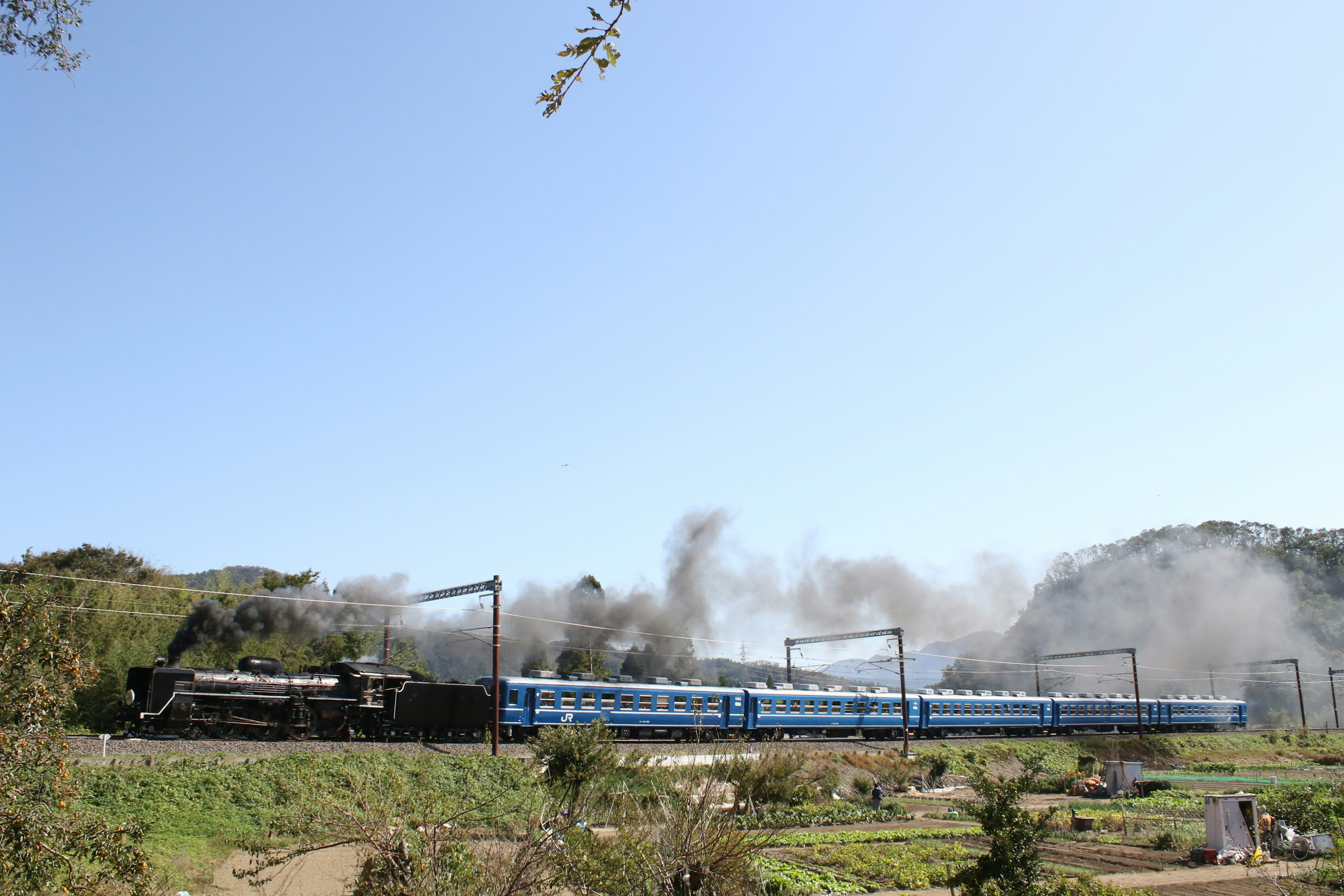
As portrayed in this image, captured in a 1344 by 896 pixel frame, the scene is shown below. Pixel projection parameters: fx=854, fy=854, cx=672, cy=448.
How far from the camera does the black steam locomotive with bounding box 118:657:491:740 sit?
84.0ft

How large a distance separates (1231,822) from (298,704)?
2625cm

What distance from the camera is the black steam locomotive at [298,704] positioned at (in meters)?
25.6

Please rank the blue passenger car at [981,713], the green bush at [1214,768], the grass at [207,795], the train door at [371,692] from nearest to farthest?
the grass at [207,795] < the train door at [371,692] < the green bush at [1214,768] < the blue passenger car at [981,713]

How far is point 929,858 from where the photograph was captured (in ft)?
61.0

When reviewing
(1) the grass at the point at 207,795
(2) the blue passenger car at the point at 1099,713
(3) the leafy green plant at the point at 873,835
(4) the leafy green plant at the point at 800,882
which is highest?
(1) the grass at the point at 207,795

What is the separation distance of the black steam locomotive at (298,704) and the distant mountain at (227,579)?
1986cm

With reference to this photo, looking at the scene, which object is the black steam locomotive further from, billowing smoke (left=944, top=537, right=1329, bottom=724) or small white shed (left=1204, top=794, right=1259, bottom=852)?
billowing smoke (left=944, top=537, right=1329, bottom=724)

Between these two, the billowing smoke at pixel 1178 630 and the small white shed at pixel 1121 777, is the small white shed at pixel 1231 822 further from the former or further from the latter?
the billowing smoke at pixel 1178 630

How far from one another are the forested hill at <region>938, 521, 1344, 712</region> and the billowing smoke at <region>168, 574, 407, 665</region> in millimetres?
66881

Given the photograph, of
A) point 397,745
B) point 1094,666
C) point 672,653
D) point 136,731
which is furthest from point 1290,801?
point 1094,666

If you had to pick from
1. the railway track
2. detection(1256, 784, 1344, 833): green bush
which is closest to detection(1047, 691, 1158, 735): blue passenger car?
the railway track

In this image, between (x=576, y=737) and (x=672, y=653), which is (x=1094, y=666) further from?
(x=576, y=737)

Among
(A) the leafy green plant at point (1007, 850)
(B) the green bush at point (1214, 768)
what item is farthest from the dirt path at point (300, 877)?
(B) the green bush at point (1214, 768)

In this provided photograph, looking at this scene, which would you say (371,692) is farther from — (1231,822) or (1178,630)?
(1178,630)
